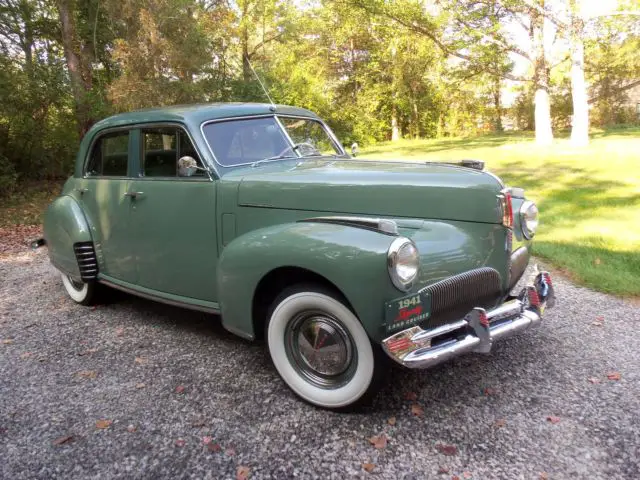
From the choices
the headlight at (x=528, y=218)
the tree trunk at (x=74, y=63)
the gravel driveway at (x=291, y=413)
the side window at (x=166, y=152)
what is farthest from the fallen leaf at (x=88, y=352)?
the tree trunk at (x=74, y=63)

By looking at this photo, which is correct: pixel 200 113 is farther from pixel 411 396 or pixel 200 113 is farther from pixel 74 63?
pixel 74 63

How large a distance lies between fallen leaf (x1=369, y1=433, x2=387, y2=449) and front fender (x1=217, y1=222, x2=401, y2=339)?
55cm

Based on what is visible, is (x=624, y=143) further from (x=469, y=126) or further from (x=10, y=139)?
(x=10, y=139)

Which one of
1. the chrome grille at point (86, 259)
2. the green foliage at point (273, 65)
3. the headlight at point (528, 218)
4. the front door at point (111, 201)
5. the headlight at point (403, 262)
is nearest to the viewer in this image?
the headlight at point (403, 262)

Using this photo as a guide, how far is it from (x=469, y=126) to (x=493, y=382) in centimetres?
2910

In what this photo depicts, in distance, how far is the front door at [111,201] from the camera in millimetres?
3971

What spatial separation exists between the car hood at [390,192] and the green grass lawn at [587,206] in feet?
8.49

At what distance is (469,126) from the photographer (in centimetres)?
2984

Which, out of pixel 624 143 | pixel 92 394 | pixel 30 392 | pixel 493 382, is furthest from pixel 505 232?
pixel 624 143

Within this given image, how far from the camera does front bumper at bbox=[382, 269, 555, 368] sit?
2359mm

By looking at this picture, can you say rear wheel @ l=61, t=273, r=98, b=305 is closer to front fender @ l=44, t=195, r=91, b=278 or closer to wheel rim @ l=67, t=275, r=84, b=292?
wheel rim @ l=67, t=275, r=84, b=292

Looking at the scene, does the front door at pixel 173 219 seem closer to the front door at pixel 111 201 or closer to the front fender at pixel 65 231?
the front door at pixel 111 201

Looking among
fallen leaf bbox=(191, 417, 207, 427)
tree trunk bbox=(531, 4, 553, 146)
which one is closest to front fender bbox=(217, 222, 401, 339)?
fallen leaf bbox=(191, 417, 207, 427)

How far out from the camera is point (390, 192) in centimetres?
292
